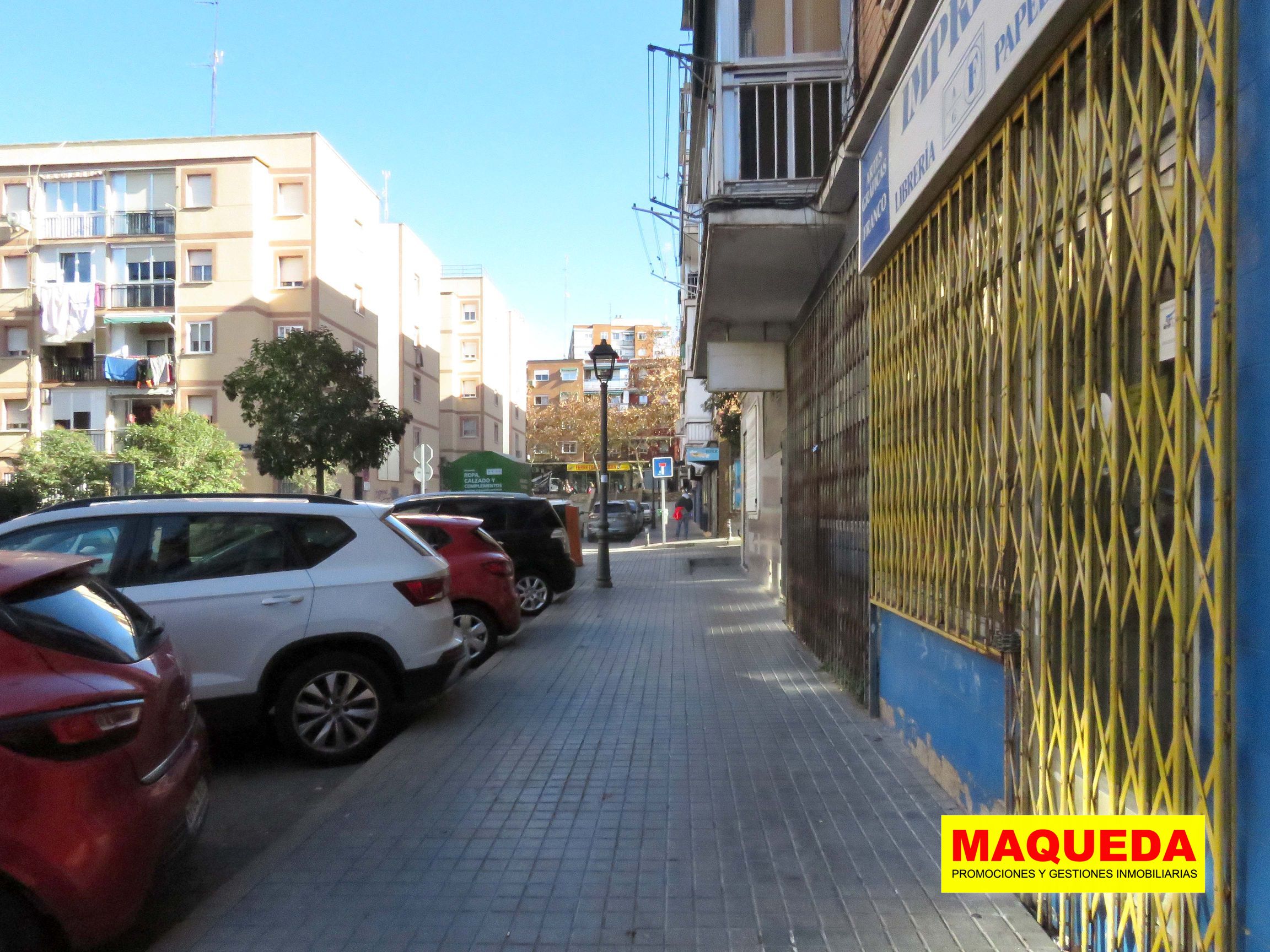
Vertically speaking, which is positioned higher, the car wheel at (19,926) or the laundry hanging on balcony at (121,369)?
the laundry hanging on balcony at (121,369)

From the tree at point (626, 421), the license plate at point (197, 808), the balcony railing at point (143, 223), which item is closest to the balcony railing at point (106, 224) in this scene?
the balcony railing at point (143, 223)

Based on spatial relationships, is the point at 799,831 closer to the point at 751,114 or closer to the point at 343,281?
the point at 751,114

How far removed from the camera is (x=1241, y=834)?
2764 mm

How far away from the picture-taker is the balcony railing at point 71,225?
4125 cm

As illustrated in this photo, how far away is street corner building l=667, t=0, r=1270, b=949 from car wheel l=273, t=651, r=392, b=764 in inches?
132

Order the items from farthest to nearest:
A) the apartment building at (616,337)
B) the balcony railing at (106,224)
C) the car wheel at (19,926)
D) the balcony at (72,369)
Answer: the apartment building at (616,337), the balcony at (72,369), the balcony railing at (106,224), the car wheel at (19,926)

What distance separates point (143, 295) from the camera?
4091cm

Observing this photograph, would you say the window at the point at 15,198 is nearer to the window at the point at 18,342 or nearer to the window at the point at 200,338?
the window at the point at 18,342

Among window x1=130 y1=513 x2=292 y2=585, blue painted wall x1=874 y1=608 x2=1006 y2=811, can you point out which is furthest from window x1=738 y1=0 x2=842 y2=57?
window x1=130 y1=513 x2=292 y2=585

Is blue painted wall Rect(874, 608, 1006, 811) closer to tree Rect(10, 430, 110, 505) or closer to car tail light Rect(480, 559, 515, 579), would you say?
car tail light Rect(480, 559, 515, 579)

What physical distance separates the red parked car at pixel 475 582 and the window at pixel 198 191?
33.5 m

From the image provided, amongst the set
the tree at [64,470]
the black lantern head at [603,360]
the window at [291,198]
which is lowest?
the tree at [64,470]

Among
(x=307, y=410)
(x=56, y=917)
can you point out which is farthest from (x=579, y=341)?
(x=56, y=917)

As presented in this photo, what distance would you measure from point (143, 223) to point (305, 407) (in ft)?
66.5
